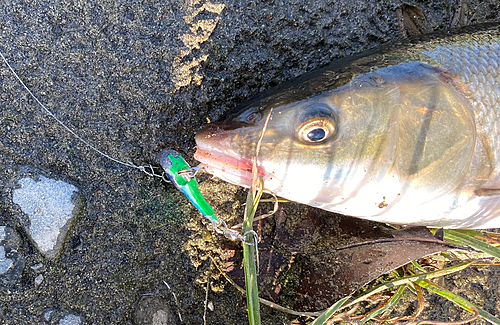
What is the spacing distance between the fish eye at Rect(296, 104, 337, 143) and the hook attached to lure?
0.56 m

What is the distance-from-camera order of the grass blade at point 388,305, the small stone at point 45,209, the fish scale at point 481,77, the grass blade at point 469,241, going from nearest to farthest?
the fish scale at point 481,77
the small stone at point 45,209
the grass blade at point 469,241
the grass blade at point 388,305

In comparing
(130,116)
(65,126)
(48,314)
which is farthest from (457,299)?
(65,126)

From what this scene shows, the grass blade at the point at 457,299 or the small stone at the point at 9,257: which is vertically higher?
the grass blade at the point at 457,299

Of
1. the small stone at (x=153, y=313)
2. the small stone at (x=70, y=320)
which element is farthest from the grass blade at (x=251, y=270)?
the small stone at (x=70, y=320)

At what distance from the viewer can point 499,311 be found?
7.99 ft

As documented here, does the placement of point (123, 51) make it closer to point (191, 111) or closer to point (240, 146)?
point (191, 111)

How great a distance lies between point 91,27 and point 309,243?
1547 mm

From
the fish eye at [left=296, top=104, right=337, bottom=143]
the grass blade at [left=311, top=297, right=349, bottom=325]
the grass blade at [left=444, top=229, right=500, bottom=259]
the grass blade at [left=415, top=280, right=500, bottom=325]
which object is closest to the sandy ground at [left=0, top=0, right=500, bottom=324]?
the grass blade at [left=311, top=297, right=349, bottom=325]

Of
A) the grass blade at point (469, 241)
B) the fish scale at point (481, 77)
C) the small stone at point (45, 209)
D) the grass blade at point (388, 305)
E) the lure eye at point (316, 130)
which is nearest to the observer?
the lure eye at point (316, 130)

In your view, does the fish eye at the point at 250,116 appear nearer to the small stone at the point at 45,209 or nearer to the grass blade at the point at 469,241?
the small stone at the point at 45,209

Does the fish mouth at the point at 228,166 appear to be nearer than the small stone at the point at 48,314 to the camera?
Yes

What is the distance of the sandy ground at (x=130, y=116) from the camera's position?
192cm

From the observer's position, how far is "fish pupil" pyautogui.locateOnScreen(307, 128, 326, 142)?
5.42 feet

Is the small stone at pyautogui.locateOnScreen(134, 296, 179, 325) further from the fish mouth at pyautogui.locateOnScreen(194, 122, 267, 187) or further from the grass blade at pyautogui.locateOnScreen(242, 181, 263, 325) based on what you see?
the fish mouth at pyautogui.locateOnScreen(194, 122, 267, 187)
